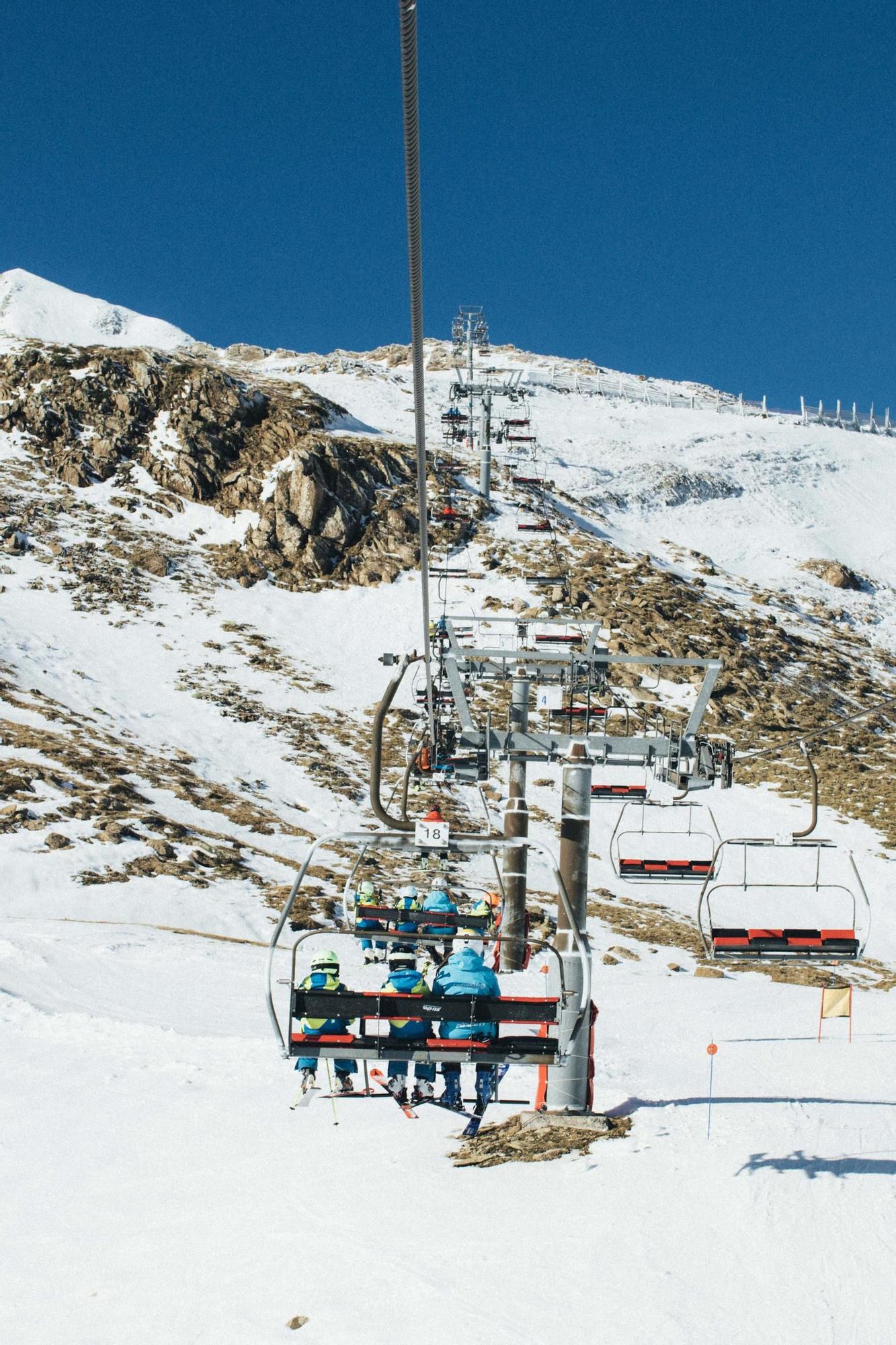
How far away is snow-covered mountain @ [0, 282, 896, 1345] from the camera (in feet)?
23.2

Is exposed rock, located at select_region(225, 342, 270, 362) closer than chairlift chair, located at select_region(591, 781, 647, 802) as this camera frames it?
No

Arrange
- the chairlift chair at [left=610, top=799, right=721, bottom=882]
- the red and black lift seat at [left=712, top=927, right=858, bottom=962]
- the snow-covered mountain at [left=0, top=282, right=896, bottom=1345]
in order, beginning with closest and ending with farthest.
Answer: the snow-covered mountain at [left=0, top=282, right=896, bottom=1345] → the red and black lift seat at [left=712, top=927, right=858, bottom=962] → the chairlift chair at [left=610, top=799, right=721, bottom=882]

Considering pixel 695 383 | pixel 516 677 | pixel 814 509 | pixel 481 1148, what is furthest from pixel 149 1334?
pixel 695 383

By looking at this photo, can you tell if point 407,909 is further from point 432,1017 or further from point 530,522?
point 530,522

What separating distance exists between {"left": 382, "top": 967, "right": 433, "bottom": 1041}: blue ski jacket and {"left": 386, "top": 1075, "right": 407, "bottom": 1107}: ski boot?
1.99 ft

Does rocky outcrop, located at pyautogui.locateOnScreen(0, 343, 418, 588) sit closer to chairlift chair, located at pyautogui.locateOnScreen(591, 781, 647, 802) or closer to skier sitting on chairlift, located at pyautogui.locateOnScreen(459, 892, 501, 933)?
chairlift chair, located at pyautogui.locateOnScreen(591, 781, 647, 802)

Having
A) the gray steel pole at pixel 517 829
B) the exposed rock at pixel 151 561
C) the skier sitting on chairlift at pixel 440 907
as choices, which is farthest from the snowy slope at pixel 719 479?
the skier sitting on chairlift at pixel 440 907

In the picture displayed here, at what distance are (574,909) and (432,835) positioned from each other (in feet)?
8.66

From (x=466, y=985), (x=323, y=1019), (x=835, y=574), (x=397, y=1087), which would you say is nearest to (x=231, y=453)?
(x=835, y=574)

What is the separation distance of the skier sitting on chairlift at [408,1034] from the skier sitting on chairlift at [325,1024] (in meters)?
0.35

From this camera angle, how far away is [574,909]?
32.9 ft

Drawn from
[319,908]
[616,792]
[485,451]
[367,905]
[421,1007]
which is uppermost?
[485,451]

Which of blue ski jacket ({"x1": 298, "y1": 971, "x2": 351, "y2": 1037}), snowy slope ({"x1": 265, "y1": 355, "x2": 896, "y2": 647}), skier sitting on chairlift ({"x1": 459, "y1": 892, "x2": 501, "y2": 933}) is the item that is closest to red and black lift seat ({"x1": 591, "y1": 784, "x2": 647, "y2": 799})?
skier sitting on chairlift ({"x1": 459, "y1": 892, "x2": 501, "y2": 933})

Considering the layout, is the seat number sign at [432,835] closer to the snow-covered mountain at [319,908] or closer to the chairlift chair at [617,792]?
the snow-covered mountain at [319,908]
